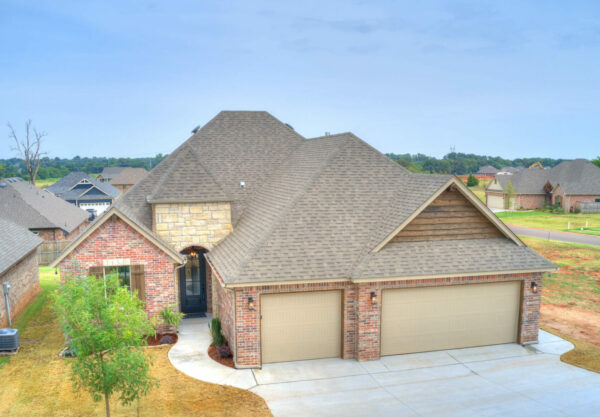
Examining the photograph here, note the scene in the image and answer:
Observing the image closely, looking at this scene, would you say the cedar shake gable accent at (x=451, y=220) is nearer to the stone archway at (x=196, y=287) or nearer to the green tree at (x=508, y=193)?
the stone archway at (x=196, y=287)

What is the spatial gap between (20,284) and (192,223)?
8192 millimetres

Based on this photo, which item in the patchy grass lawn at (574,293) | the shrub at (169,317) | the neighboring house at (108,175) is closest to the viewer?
the shrub at (169,317)

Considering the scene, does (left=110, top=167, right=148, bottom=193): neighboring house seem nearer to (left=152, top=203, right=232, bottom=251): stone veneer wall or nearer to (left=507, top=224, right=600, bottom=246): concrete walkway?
(left=507, top=224, right=600, bottom=246): concrete walkway

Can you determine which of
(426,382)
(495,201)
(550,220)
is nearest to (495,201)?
(495,201)

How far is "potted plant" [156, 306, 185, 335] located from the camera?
15188mm

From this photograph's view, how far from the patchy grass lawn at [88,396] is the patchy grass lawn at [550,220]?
140 feet

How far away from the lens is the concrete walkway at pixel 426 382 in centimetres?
1071

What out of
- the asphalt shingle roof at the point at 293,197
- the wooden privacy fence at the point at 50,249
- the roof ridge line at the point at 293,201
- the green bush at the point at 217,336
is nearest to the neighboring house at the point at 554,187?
the asphalt shingle roof at the point at 293,197

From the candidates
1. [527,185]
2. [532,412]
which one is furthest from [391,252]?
[527,185]

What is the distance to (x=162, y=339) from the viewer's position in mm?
14891

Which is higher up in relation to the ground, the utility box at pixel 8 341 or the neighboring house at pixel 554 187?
the neighboring house at pixel 554 187

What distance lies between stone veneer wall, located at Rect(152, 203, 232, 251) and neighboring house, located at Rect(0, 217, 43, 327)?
5720 millimetres

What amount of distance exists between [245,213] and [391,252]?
6879mm

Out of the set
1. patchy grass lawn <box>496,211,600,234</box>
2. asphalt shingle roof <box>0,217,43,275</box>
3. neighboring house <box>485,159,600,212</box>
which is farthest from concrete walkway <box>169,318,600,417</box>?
neighboring house <box>485,159,600,212</box>
